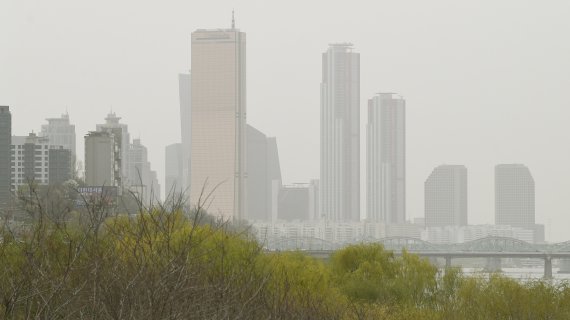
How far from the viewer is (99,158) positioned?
123 meters

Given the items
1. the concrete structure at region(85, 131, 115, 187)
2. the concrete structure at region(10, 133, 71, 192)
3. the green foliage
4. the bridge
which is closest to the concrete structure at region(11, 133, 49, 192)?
the concrete structure at region(10, 133, 71, 192)

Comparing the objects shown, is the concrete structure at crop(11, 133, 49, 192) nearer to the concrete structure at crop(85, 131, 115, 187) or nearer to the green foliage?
the concrete structure at crop(85, 131, 115, 187)

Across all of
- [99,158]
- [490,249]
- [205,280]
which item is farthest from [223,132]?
[205,280]

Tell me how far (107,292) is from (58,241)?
337 cm

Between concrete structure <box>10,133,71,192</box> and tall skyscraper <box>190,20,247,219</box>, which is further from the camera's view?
tall skyscraper <box>190,20,247,219</box>

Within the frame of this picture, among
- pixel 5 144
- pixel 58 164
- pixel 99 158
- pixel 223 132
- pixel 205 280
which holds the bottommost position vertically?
pixel 205 280

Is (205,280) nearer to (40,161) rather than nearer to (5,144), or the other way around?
(5,144)

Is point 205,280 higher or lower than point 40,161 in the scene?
lower

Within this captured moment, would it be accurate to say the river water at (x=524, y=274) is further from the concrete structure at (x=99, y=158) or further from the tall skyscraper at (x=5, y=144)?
the tall skyscraper at (x=5, y=144)

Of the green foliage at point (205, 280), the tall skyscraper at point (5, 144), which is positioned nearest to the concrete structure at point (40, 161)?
the tall skyscraper at point (5, 144)

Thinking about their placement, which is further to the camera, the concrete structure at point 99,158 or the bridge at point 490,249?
the concrete structure at point 99,158

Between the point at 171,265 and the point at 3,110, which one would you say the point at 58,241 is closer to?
the point at 171,265

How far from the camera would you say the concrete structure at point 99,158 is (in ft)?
396

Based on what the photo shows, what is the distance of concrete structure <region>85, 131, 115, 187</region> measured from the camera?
120688mm
